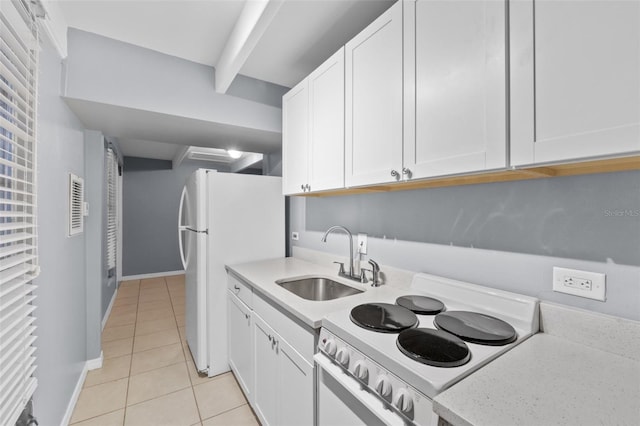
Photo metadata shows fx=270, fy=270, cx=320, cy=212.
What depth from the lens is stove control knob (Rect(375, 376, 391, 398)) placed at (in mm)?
797

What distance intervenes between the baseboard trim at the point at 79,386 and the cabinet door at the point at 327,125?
2073 millimetres

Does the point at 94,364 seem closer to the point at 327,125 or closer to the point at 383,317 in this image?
the point at 383,317

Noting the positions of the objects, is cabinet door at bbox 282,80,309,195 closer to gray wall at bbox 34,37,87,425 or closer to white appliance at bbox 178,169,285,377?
white appliance at bbox 178,169,285,377

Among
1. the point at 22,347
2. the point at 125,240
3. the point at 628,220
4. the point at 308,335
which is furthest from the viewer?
the point at 125,240

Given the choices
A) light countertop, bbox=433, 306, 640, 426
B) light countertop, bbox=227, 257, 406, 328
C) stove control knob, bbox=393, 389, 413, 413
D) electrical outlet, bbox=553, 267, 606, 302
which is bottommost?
stove control knob, bbox=393, 389, 413, 413

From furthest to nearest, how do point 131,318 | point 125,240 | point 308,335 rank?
point 125,240, point 131,318, point 308,335

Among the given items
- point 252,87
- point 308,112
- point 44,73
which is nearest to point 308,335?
point 308,112

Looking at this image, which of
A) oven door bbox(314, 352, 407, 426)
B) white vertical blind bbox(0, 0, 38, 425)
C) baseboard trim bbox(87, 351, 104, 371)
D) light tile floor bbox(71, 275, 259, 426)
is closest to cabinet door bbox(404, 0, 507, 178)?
oven door bbox(314, 352, 407, 426)

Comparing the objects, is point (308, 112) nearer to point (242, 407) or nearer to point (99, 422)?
point (242, 407)

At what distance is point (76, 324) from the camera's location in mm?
1902

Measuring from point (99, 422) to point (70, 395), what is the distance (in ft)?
0.89

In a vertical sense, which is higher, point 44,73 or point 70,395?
point 44,73

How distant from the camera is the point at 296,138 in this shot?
1.95 m

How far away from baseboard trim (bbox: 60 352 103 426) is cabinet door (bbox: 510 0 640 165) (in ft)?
8.89
